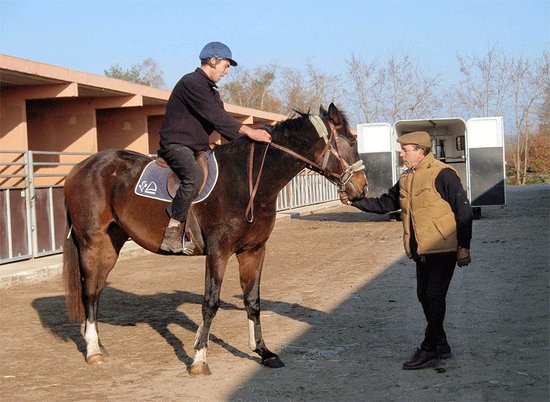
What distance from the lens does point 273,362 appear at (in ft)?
20.3

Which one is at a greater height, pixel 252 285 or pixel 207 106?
pixel 207 106

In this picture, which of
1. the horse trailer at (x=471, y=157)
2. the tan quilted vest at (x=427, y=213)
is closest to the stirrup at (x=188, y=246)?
the tan quilted vest at (x=427, y=213)

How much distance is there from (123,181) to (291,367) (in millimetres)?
2441

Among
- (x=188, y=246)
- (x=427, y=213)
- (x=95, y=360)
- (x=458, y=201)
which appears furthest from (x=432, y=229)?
(x=95, y=360)

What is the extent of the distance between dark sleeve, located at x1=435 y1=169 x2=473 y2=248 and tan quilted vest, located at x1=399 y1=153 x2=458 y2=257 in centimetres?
5

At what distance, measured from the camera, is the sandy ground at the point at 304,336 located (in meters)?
5.53

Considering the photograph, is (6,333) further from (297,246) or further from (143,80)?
(143,80)

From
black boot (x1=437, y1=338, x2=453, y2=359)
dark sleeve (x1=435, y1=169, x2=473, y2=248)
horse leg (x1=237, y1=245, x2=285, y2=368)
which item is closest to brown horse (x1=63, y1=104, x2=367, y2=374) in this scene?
horse leg (x1=237, y1=245, x2=285, y2=368)

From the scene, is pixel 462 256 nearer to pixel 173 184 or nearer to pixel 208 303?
pixel 208 303

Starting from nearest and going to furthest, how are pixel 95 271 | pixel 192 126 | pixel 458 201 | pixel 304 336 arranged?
1. pixel 458 201
2. pixel 192 126
3. pixel 95 271
4. pixel 304 336

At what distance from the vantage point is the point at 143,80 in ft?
234

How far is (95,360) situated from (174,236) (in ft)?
4.47

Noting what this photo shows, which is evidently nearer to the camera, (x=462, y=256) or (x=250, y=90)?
(x=462, y=256)

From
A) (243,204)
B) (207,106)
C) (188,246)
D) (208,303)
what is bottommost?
(208,303)
